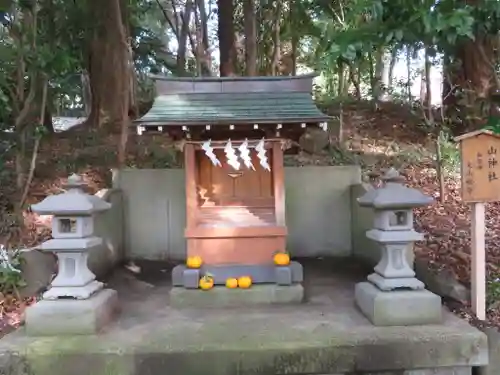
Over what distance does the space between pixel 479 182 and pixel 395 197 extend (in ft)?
2.36

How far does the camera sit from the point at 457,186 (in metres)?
8.25

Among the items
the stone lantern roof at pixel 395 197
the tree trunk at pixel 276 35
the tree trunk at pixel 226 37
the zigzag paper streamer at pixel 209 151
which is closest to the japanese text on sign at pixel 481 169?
the stone lantern roof at pixel 395 197

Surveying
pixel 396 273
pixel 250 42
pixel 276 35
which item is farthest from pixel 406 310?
pixel 276 35

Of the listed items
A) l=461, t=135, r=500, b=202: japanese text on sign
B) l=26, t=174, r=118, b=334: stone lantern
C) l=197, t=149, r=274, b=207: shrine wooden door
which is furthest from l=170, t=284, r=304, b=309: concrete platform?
l=461, t=135, r=500, b=202: japanese text on sign

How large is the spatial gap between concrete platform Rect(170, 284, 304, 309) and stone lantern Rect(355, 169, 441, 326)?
0.83m

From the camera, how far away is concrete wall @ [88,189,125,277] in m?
6.14

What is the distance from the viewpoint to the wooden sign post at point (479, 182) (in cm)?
445

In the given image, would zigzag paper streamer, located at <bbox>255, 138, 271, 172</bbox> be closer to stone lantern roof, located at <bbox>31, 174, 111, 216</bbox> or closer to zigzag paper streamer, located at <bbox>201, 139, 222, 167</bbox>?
zigzag paper streamer, located at <bbox>201, 139, 222, 167</bbox>

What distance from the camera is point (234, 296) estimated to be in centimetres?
523

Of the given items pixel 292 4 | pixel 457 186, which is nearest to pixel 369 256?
pixel 457 186

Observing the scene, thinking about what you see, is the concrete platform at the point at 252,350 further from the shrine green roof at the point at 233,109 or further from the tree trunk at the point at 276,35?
the tree trunk at the point at 276,35

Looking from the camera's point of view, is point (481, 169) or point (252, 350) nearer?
point (252, 350)

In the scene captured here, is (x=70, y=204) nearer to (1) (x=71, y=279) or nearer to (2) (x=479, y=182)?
(1) (x=71, y=279)

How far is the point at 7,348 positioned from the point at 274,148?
3.08 meters
